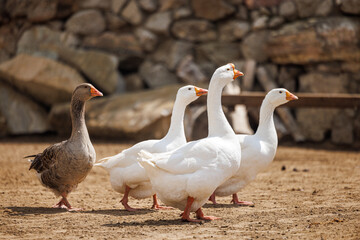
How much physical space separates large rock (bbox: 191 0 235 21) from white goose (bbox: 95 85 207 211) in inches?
272

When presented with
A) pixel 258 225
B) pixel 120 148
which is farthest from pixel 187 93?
pixel 120 148

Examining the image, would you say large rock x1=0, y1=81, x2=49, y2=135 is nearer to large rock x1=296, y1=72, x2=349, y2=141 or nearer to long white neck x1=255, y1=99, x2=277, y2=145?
large rock x1=296, y1=72, x2=349, y2=141

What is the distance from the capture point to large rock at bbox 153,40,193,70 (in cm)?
1284

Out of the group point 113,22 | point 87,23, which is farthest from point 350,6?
point 87,23

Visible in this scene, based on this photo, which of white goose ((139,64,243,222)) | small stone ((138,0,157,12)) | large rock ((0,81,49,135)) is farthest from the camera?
small stone ((138,0,157,12))

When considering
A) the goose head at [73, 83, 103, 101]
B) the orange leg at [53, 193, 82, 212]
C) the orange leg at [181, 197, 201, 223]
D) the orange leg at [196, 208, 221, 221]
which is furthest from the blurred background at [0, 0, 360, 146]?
the orange leg at [181, 197, 201, 223]

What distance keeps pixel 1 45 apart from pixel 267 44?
7.09 metres

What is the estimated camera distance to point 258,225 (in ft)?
15.6

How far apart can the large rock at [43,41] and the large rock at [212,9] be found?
10.8 ft

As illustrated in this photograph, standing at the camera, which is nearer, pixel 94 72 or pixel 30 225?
pixel 30 225

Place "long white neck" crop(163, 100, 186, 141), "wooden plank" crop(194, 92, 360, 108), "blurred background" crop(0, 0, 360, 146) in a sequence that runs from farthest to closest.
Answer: "blurred background" crop(0, 0, 360, 146)
"wooden plank" crop(194, 92, 360, 108)
"long white neck" crop(163, 100, 186, 141)

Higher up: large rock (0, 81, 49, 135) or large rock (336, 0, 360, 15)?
large rock (336, 0, 360, 15)

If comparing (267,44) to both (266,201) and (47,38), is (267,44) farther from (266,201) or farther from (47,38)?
(266,201)

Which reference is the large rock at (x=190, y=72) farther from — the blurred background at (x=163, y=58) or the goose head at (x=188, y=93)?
the goose head at (x=188, y=93)
